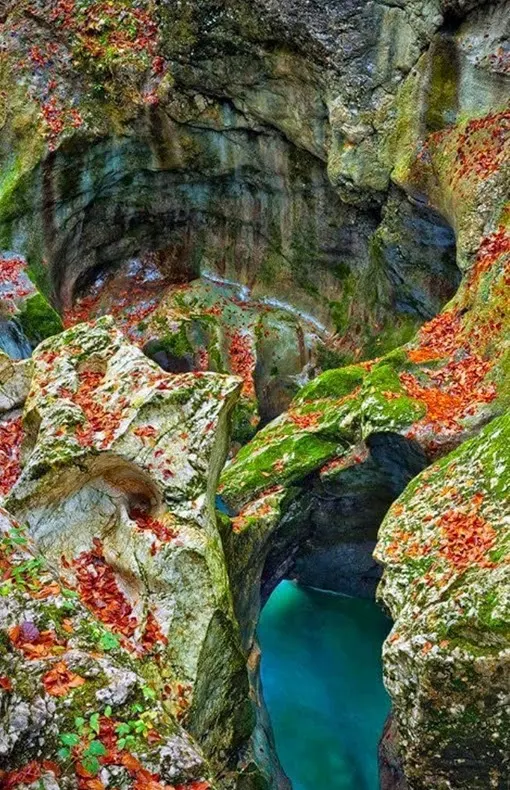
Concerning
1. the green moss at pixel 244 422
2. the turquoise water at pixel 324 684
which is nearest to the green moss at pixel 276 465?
the green moss at pixel 244 422


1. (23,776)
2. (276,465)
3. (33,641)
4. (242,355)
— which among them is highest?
(242,355)

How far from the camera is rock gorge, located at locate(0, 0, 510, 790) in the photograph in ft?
17.7

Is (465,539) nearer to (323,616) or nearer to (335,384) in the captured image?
(335,384)

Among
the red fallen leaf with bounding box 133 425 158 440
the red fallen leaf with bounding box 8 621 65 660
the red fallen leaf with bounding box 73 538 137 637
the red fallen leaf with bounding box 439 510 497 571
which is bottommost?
the red fallen leaf with bounding box 8 621 65 660

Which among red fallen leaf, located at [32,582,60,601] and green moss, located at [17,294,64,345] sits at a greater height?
green moss, located at [17,294,64,345]

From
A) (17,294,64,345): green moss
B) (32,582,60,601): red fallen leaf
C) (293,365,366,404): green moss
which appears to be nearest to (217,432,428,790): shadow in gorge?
(293,365,366,404): green moss

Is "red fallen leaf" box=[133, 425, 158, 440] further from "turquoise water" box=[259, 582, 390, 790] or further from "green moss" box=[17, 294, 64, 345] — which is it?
"green moss" box=[17, 294, 64, 345]

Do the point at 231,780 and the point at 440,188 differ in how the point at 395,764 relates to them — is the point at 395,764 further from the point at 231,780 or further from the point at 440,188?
the point at 440,188

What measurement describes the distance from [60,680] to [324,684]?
10.6 m

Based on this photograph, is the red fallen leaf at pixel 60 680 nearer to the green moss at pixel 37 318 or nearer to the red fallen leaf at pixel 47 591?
the red fallen leaf at pixel 47 591

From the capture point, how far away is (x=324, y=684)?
1345cm

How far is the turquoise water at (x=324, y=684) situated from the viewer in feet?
38.6

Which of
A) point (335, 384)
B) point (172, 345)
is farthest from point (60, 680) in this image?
point (172, 345)

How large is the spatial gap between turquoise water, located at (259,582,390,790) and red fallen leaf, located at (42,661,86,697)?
29.2 feet
